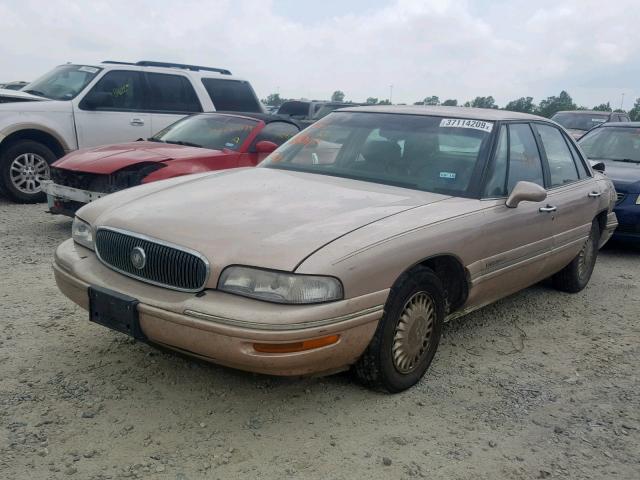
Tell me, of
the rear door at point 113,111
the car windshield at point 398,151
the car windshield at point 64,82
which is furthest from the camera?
the car windshield at point 64,82

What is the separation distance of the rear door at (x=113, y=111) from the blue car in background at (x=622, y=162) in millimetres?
6155

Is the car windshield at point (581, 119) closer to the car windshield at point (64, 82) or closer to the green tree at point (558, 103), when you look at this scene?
the car windshield at point (64, 82)

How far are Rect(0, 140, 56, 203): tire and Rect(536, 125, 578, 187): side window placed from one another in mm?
6173

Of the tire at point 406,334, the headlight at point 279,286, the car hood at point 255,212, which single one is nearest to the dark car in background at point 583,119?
the car hood at point 255,212

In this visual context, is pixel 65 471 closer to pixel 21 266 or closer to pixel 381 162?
pixel 381 162

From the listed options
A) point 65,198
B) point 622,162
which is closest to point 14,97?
point 65,198

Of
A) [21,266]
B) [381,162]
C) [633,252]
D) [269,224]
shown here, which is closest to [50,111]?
[21,266]

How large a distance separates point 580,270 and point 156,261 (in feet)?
13.0

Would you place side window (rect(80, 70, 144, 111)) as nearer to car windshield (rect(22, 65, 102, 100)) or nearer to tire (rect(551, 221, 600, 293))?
car windshield (rect(22, 65, 102, 100))

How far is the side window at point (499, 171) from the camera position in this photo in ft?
13.2

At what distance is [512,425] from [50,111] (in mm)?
7246

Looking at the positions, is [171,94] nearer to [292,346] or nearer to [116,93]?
[116,93]

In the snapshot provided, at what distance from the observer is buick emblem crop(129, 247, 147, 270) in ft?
10.3

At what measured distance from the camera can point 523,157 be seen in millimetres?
4492
